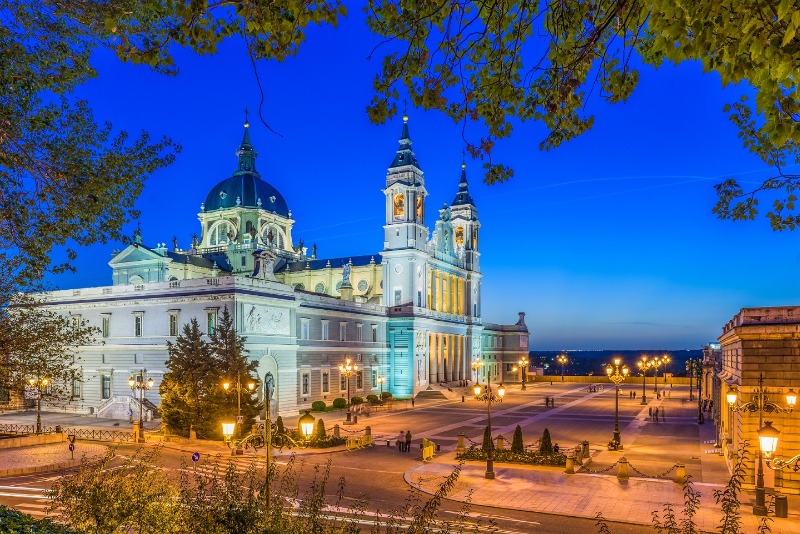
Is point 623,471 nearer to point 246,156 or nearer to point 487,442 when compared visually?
point 487,442

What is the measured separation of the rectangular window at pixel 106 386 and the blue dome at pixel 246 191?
103 feet

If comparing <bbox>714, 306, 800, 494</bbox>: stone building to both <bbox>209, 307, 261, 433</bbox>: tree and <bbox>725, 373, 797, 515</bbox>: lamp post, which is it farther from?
<bbox>209, 307, 261, 433</bbox>: tree

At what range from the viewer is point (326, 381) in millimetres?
58094

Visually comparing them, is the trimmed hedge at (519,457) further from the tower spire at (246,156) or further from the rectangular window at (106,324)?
the tower spire at (246,156)

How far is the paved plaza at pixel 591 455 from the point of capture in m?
21.0

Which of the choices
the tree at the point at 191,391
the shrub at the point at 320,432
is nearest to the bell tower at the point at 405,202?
the tree at the point at 191,391

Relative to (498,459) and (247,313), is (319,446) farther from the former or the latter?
(247,313)

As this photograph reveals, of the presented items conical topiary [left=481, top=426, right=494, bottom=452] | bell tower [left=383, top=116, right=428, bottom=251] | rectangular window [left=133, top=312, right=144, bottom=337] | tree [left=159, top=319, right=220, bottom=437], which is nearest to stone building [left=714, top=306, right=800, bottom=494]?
conical topiary [left=481, top=426, right=494, bottom=452]

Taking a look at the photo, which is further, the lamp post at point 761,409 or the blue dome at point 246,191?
the blue dome at point 246,191

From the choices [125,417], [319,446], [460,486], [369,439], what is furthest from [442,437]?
[125,417]

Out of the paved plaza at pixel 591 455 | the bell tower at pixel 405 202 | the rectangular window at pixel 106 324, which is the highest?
the bell tower at pixel 405 202

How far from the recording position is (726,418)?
32062 mm

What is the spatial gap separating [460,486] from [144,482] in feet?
49.2

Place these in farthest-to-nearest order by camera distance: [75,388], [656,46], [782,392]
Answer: [75,388]
[782,392]
[656,46]
